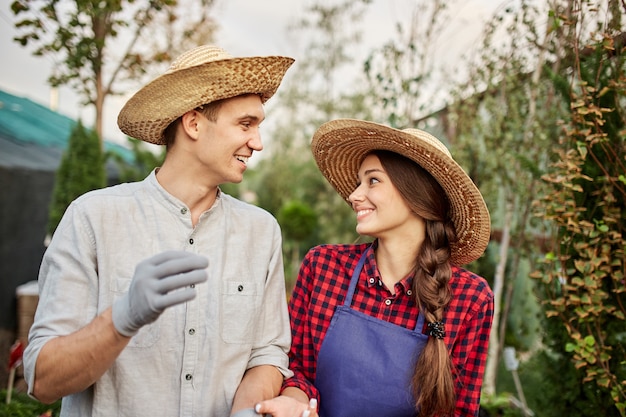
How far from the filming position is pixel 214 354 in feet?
5.98

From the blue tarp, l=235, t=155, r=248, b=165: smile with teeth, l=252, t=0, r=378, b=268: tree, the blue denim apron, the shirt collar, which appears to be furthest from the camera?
l=252, t=0, r=378, b=268: tree

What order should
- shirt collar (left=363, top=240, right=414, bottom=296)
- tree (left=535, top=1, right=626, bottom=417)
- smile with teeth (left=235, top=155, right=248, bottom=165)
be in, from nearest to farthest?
1. smile with teeth (left=235, top=155, right=248, bottom=165)
2. shirt collar (left=363, top=240, right=414, bottom=296)
3. tree (left=535, top=1, right=626, bottom=417)

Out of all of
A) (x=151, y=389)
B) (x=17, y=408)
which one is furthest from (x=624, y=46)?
(x=17, y=408)

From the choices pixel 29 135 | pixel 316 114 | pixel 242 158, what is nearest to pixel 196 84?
pixel 242 158

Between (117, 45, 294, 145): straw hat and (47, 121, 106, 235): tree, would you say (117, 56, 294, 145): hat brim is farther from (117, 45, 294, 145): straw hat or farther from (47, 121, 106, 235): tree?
(47, 121, 106, 235): tree

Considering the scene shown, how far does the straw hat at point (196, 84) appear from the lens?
6.05 feet

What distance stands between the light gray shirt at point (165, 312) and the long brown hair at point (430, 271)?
53 centimetres

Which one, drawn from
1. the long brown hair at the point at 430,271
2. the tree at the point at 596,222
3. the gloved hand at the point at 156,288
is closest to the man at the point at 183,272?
the gloved hand at the point at 156,288

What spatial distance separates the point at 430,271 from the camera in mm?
2240

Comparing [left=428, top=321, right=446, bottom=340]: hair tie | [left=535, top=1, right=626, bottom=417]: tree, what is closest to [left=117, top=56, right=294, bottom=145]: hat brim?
[left=428, top=321, right=446, bottom=340]: hair tie

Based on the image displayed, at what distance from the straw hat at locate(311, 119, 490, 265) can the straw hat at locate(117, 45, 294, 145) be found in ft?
1.54

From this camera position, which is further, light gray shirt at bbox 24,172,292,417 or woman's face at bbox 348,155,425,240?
woman's face at bbox 348,155,425,240

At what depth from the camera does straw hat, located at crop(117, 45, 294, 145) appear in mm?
1845

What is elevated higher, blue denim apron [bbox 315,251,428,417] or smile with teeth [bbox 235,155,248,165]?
smile with teeth [bbox 235,155,248,165]
